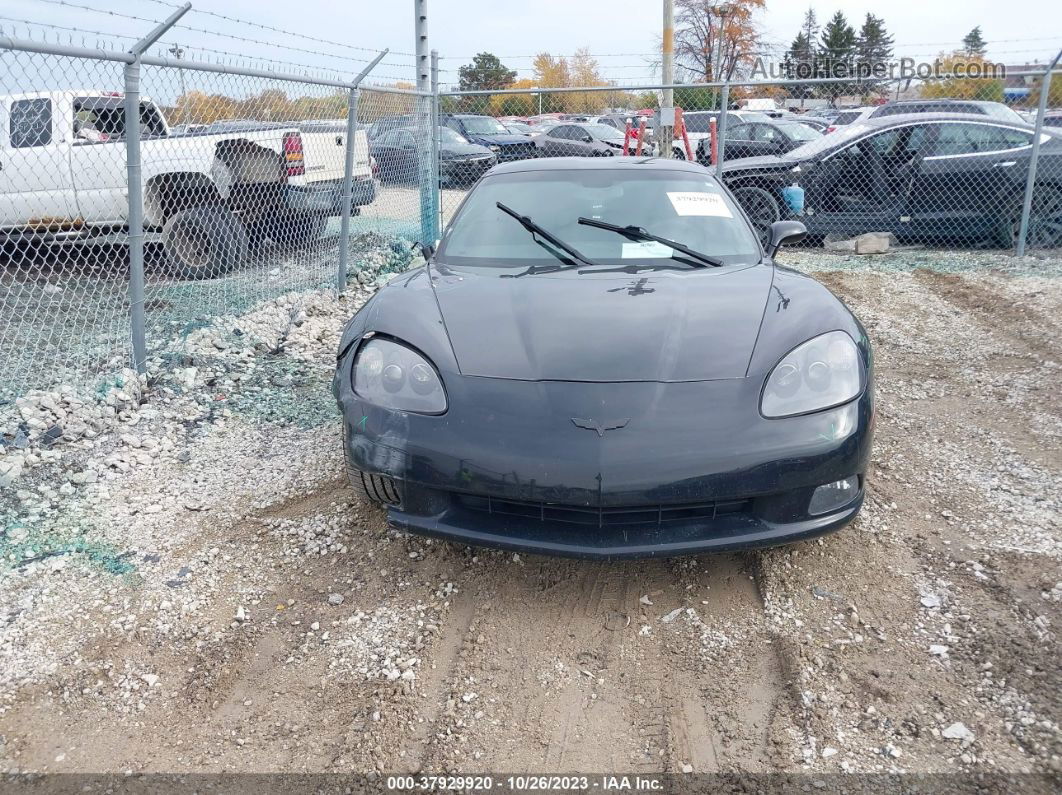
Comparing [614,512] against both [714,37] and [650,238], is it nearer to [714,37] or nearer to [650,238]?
[650,238]

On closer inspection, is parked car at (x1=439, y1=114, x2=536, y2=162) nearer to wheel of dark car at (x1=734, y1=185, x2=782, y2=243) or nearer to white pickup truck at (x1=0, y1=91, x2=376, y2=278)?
wheel of dark car at (x1=734, y1=185, x2=782, y2=243)

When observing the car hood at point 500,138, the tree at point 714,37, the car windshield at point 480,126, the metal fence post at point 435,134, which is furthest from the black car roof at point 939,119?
the tree at point 714,37

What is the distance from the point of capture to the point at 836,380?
8.64 feet

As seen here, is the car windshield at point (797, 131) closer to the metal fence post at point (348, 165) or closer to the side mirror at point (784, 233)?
the metal fence post at point (348, 165)

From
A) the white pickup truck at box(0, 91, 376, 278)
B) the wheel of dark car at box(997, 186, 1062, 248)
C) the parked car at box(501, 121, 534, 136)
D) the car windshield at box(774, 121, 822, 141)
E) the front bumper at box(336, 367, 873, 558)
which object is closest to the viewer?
the front bumper at box(336, 367, 873, 558)

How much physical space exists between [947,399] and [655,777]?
3.50 m

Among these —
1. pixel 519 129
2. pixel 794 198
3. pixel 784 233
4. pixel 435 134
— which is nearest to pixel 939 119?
pixel 794 198

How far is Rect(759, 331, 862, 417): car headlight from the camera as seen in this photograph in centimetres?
253

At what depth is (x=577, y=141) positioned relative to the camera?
56.2 feet

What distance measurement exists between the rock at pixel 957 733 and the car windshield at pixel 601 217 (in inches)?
83.9

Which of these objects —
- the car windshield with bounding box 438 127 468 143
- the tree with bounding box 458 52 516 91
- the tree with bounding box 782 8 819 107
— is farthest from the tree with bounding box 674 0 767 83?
the car windshield with bounding box 438 127 468 143

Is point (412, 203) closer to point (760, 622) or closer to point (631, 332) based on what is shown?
point (631, 332)

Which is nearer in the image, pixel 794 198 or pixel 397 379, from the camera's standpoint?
pixel 397 379

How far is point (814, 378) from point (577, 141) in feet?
50.8
